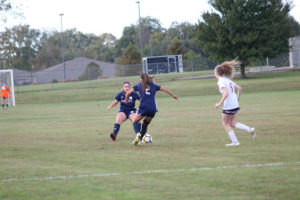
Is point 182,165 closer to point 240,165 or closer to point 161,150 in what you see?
point 240,165

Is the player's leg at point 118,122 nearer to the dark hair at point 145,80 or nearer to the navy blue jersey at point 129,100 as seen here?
the navy blue jersey at point 129,100

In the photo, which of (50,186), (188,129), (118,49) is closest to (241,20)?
(188,129)

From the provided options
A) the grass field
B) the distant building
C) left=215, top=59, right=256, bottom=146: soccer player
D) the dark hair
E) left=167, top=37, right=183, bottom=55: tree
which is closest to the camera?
the grass field

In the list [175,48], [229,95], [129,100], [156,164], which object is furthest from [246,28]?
[156,164]

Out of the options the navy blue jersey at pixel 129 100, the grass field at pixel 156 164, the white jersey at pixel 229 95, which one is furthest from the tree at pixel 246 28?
the white jersey at pixel 229 95

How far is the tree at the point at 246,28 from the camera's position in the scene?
→ 47.9 meters

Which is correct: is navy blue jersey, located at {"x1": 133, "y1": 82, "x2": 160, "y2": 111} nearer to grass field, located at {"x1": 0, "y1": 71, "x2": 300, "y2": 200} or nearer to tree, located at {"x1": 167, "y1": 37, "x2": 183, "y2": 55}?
grass field, located at {"x1": 0, "y1": 71, "x2": 300, "y2": 200}

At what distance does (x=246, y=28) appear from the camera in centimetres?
4834

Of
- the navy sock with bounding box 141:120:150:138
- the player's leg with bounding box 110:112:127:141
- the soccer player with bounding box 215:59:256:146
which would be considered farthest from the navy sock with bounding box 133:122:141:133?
the soccer player with bounding box 215:59:256:146

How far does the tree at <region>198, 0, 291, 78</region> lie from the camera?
47.9m

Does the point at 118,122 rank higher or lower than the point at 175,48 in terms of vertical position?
lower

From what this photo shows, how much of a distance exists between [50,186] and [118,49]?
113 metres

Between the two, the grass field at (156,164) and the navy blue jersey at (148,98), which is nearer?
the grass field at (156,164)

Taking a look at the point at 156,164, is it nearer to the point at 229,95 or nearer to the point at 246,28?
the point at 229,95
